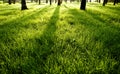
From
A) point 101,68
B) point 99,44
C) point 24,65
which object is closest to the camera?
point 101,68

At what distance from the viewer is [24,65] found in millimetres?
2365

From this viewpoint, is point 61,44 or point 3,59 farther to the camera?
point 61,44

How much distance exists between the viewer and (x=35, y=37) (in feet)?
12.4

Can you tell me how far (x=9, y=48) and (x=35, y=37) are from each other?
0.86 meters

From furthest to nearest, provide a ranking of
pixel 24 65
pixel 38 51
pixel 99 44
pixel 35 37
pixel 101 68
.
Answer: pixel 35 37 < pixel 99 44 < pixel 38 51 < pixel 24 65 < pixel 101 68

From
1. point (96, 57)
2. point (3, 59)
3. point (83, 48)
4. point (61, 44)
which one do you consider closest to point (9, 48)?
point (3, 59)

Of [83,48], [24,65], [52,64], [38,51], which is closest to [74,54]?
[83,48]

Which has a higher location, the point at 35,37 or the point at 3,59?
the point at 35,37

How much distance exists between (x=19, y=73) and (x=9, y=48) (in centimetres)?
106

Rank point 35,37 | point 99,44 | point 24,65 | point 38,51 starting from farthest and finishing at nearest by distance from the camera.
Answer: point 35,37 → point 99,44 → point 38,51 → point 24,65

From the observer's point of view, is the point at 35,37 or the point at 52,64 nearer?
the point at 52,64

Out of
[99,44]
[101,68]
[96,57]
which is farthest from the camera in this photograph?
[99,44]

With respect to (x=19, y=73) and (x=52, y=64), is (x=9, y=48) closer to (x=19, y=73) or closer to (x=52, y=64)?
(x=19, y=73)

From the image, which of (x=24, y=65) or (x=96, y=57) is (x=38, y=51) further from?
(x=96, y=57)
